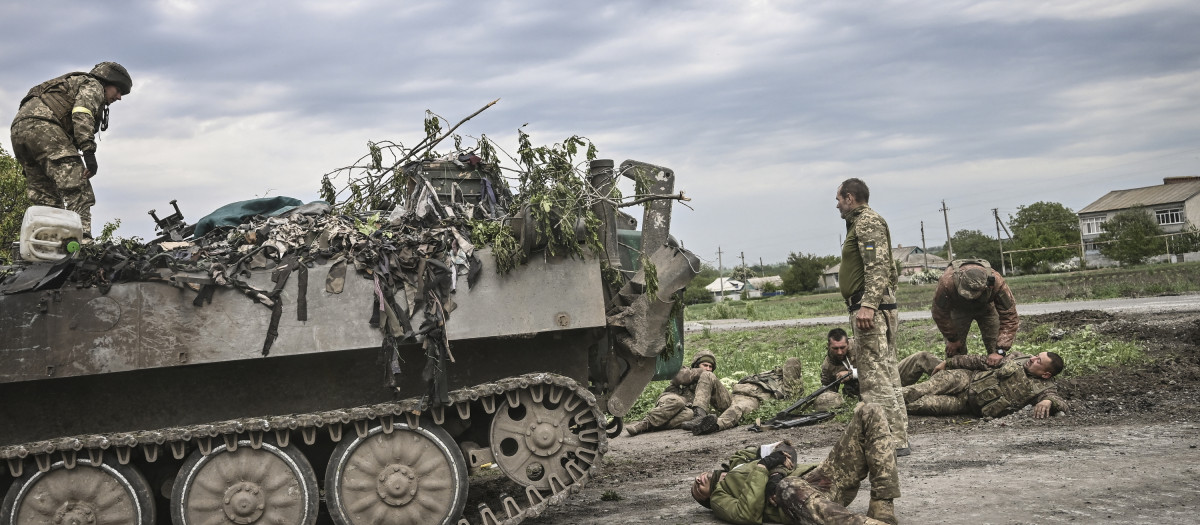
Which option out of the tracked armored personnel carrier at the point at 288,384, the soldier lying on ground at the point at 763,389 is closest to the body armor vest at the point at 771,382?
the soldier lying on ground at the point at 763,389

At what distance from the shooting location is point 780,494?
A: 19.8ft

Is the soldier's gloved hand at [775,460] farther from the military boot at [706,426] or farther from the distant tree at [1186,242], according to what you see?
the distant tree at [1186,242]

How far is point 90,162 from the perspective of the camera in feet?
23.7

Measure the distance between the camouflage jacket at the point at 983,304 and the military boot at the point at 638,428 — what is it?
142 inches

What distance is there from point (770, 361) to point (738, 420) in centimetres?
652

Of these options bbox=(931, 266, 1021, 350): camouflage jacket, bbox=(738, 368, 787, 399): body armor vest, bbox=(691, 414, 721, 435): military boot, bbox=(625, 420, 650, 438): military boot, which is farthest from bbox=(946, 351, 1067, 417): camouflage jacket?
bbox=(625, 420, 650, 438): military boot

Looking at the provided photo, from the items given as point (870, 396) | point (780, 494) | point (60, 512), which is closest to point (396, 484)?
point (60, 512)

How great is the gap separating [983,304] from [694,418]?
357 centimetres

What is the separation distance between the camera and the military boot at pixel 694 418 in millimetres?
11055

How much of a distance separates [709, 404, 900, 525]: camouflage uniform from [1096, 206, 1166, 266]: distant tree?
63377 millimetres

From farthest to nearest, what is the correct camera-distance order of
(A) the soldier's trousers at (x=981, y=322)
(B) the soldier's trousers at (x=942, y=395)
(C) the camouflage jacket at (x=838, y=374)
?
1. (C) the camouflage jacket at (x=838, y=374)
2. (A) the soldier's trousers at (x=981, y=322)
3. (B) the soldier's trousers at (x=942, y=395)

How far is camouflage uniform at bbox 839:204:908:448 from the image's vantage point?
700 centimetres

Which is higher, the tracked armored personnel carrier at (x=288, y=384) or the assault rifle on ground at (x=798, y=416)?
the tracked armored personnel carrier at (x=288, y=384)

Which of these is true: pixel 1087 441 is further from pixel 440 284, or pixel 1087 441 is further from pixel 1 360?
pixel 1 360
